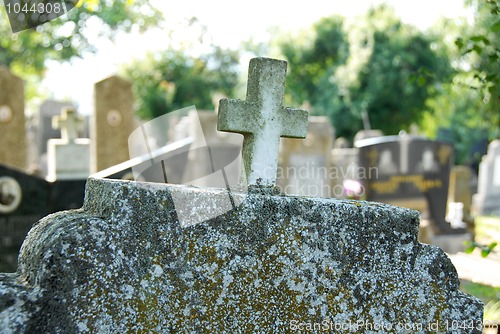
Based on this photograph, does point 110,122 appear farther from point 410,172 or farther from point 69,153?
point 410,172

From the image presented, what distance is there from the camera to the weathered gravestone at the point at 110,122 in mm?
8555

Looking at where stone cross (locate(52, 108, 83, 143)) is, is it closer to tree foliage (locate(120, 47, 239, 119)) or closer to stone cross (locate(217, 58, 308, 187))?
stone cross (locate(217, 58, 308, 187))

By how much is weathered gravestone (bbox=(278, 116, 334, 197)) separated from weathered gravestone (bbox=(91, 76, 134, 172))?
290 cm

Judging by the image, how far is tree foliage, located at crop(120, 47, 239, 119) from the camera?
30.0 meters

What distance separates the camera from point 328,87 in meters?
25.9

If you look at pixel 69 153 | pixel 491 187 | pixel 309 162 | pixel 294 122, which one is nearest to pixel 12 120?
pixel 69 153

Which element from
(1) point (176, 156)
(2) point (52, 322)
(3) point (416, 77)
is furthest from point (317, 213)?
(1) point (176, 156)

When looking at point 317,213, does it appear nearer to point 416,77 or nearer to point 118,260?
point 118,260

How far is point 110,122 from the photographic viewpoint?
8656mm

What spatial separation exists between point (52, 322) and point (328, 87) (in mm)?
25190

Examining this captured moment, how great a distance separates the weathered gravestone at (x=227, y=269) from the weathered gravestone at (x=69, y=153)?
7.36m

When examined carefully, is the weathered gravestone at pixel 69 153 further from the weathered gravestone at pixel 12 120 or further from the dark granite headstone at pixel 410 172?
the dark granite headstone at pixel 410 172

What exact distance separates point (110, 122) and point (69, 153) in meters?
1.00

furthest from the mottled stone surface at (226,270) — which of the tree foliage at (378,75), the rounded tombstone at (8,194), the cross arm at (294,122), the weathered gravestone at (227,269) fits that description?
the tree foliage at (378,75)
